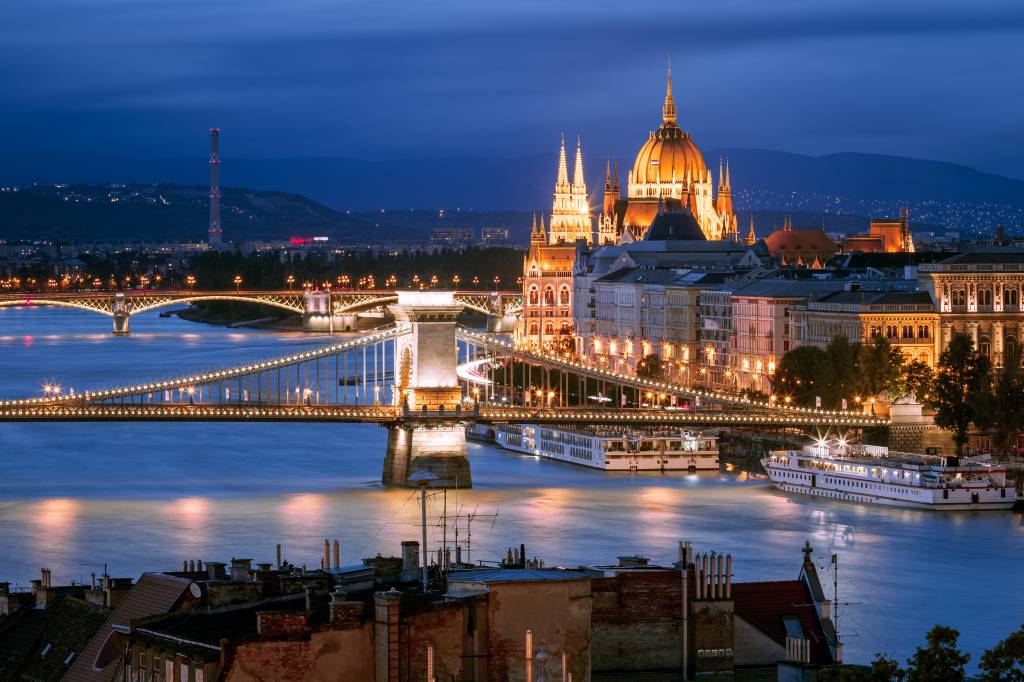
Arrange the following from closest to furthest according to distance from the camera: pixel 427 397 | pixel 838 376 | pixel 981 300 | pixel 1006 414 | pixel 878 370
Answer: pixel 427 397, pixel 1006 414, pixel 878 370, pixel 838 376, pixel 981 300

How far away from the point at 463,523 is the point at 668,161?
68.4 m

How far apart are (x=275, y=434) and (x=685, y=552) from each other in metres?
37.5

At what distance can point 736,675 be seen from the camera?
51.8 ft

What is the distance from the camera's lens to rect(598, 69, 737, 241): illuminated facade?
329 ft

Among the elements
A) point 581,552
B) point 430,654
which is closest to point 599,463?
point 581,552

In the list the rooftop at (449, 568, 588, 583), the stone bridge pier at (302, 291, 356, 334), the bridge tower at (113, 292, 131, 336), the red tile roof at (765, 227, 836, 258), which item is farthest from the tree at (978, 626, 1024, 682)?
the stone bridge pier at (302, 291, 356, 334)

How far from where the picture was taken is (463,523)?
35.3m

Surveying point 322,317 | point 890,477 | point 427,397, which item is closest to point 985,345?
point 890,477

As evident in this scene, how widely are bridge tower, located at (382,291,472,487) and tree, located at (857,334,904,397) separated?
10056mm

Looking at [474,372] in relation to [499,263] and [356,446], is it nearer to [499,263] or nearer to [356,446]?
[356,446]

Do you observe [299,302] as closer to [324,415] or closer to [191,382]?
[191,382]

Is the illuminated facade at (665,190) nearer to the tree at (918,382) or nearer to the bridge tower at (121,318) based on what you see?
the bridge tower at (121,318)

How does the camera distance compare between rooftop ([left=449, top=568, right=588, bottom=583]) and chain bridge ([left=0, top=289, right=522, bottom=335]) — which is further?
chain bridge ([left=0, top=289, right=522, bottom=335])

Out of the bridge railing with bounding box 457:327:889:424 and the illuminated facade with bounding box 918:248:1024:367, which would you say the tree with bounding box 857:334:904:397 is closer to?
the bridge railing with bounding box 457:327:889:424
